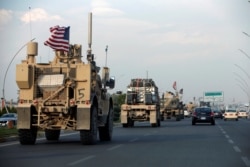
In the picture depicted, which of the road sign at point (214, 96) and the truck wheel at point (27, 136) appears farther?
the road sign at point (214, 96)

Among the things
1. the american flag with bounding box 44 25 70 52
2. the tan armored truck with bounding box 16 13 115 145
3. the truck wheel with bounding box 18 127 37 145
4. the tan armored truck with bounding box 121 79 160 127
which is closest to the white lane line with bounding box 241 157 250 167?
the tan armored truck with bounding box 16 13 115 145

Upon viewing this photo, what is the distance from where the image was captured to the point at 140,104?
41.9m

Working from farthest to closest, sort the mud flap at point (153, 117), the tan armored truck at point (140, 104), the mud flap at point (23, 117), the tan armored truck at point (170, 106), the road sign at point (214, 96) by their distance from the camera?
the road sign at point (214, 96), the tan armored truck at point (170, 106), the tan armored truck at point (140, 104), the mud flap at point (153, 117), the mud flap at point (23, 117)

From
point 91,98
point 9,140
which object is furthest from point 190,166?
point 9,140

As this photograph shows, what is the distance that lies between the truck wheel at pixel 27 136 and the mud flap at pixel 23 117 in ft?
1.13

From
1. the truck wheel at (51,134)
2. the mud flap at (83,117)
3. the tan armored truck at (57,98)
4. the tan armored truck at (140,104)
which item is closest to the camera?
the mud flap at (83,117)

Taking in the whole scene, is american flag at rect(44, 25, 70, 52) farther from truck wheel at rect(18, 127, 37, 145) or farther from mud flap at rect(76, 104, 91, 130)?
truck wheel at rect(18, 127, 37, 145)

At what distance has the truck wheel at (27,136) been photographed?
20.6m

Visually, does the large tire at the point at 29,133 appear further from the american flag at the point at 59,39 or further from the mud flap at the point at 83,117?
the american flag at the point at 59,39

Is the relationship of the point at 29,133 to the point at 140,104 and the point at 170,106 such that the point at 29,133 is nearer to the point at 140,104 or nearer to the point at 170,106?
the point at 140,104

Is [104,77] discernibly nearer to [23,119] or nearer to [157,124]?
[23,119]

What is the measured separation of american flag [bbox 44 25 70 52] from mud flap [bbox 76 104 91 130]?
3.10 metres

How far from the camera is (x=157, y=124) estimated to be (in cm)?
4262

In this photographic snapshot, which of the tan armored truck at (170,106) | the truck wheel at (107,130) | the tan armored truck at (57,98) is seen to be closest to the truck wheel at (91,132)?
the tan armored truck at (57,98)
